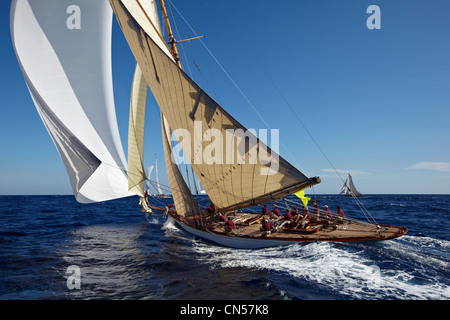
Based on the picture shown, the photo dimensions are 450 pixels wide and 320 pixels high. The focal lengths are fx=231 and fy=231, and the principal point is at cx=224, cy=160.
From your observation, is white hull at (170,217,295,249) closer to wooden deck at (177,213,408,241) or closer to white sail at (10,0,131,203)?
wooden deck at (177,213,408,241)

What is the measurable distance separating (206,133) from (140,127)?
8721 millimetres

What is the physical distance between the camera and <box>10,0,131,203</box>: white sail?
1383 centimetres

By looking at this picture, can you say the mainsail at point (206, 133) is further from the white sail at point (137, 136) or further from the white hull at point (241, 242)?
the white sail at point (137, 136)

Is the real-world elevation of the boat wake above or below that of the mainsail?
below

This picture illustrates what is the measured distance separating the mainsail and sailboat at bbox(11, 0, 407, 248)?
0.05 m

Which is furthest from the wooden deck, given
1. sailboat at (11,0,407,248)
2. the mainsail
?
the mainsail

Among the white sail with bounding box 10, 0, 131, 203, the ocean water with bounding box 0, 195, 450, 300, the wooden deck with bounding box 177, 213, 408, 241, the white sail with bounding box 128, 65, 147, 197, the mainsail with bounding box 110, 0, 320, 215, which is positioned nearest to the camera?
the ocean water with bounding box 0, 195, 450, 300

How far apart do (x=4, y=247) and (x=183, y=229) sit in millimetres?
9961

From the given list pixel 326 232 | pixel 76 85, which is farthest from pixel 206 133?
pixel 76 85

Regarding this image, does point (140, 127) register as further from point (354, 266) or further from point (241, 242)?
point (354, 266)

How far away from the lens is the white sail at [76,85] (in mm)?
13828

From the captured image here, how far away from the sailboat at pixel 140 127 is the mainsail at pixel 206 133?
0.05m
